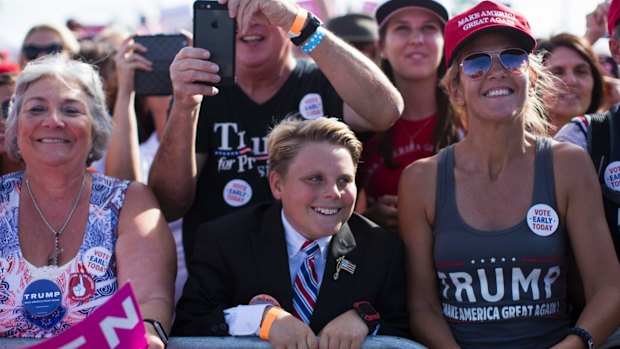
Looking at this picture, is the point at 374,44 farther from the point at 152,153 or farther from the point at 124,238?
the point at 124,238

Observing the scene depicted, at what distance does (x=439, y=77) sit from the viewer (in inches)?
170

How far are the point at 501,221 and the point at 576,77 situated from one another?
1.66m

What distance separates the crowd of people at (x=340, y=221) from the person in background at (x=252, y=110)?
0.5 inches

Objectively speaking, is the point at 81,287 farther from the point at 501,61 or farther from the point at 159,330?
the point at 501,61

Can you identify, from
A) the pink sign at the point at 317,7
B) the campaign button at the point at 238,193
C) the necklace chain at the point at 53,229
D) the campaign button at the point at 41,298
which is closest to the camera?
the campaign button at the point at 41,298

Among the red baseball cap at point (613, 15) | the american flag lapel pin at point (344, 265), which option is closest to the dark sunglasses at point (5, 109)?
the american flag lapel pin at point (344, 265)

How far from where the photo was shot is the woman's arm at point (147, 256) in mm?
3180

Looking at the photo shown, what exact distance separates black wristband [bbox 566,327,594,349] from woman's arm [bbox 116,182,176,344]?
A: 1.62 m

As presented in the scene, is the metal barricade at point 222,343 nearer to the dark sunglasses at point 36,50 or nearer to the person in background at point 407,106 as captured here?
the person in background at point 407,106

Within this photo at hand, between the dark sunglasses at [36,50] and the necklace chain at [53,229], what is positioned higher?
the dark sunglasses at [36,50]

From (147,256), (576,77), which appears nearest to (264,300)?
(147,256)

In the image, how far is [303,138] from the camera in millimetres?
3311

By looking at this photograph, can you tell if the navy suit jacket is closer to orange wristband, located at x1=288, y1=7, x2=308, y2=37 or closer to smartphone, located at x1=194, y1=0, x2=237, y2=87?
smartphone, located at x1=194, y1=0, x2=237, y2=87

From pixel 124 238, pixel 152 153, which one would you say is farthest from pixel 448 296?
pixel 152 153
